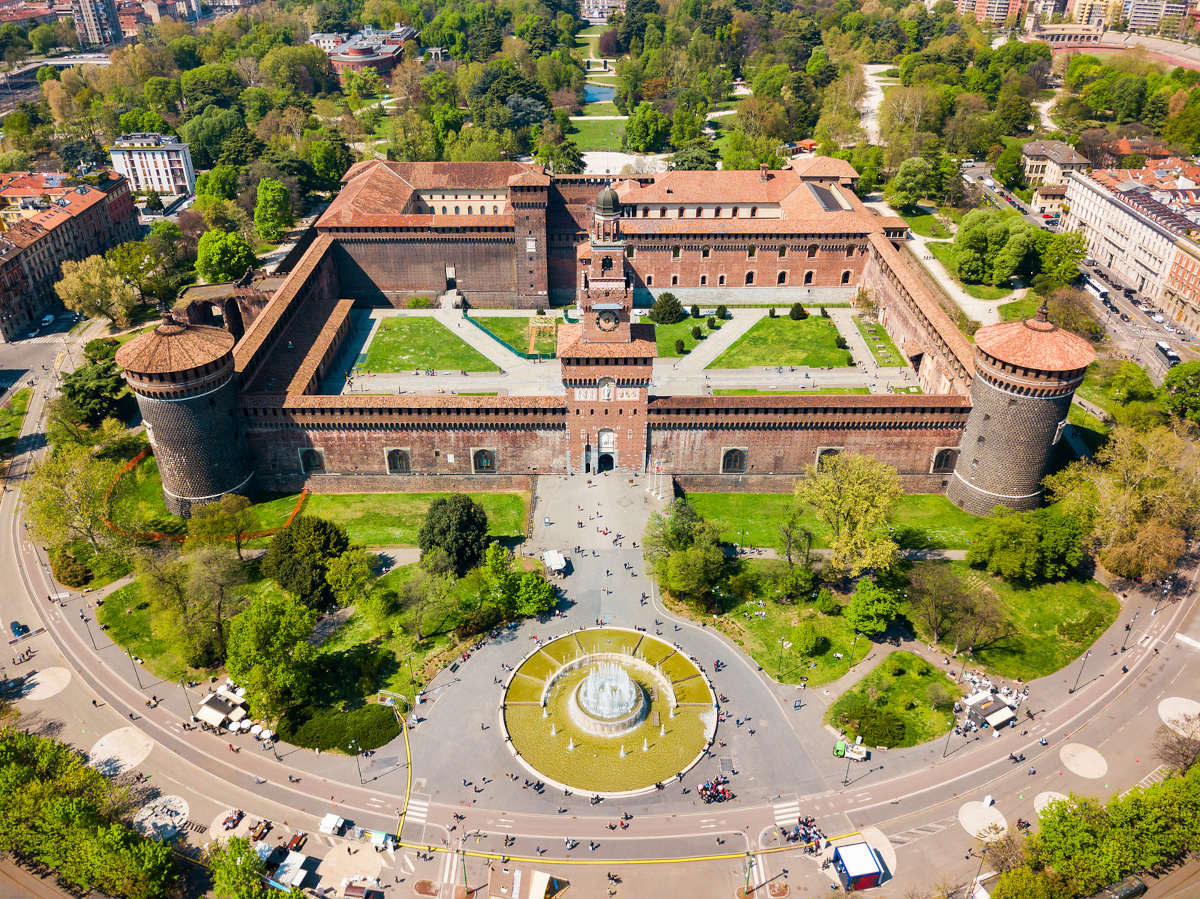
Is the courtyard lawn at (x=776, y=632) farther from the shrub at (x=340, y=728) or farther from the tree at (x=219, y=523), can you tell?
the tree at (x=219, y=523)

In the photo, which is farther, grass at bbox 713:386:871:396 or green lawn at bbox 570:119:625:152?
green lawn at bbox 570:119:625:152

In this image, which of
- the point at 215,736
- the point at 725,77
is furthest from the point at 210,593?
the point at 725,77

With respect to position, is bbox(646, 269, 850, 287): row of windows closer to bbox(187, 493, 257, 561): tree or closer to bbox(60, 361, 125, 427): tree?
bbox(187, 493, 257, 561): tree

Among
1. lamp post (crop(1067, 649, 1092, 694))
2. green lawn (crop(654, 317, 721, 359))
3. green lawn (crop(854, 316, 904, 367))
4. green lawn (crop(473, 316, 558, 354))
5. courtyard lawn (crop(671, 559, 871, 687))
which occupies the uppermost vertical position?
green lawn (crop(854, 316, 904, 367))

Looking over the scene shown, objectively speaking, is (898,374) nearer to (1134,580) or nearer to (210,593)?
(1134,580)

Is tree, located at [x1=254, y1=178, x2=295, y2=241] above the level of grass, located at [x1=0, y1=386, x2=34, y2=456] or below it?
above

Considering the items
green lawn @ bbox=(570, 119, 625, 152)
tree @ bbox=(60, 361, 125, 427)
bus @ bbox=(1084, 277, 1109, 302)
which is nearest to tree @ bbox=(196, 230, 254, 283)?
tree @ bbox=(60, 361, 125, 427)
